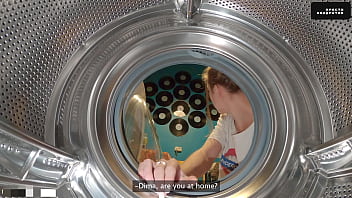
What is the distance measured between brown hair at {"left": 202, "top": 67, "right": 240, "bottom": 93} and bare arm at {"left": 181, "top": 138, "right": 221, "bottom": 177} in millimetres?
149

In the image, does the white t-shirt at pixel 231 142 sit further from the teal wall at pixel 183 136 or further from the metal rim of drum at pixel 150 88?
the metal rim of drum at pixel 150 88

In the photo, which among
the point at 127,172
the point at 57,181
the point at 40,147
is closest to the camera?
the point at 40,147

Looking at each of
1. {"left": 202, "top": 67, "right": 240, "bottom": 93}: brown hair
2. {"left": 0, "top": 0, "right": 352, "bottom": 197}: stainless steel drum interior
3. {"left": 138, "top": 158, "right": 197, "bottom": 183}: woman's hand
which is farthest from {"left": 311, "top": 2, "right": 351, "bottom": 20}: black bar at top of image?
{"left": 138, "top": 158, "right": 197, "bottom": 183}: woman's hand

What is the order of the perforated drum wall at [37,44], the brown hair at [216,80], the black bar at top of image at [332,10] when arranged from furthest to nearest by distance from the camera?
the brown hair at [216,80] < the black bar at top of image at [332,10] < the perforated drum wall at [37,44]

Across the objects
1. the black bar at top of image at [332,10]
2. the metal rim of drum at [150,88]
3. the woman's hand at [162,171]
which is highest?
the black bar at top of image at [332,10]

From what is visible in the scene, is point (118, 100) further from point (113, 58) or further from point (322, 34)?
point (322, 34)

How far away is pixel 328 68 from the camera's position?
107cm

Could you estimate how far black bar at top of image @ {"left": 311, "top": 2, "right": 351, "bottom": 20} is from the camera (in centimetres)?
104

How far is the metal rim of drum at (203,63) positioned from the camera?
3.55 feet

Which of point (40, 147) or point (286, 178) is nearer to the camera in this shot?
point (40, 147)

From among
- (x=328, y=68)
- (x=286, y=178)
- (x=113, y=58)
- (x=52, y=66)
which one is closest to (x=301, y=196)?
(x=286, y=178)

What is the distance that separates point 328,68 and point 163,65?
0.43 metres

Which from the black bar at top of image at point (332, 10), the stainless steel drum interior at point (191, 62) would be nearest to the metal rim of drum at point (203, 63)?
the stainless steel drum interior at point (191, 62)

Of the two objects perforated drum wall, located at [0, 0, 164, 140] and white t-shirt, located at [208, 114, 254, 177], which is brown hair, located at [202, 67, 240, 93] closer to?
white t-shirt, located at [208, 114, 254, 177]
